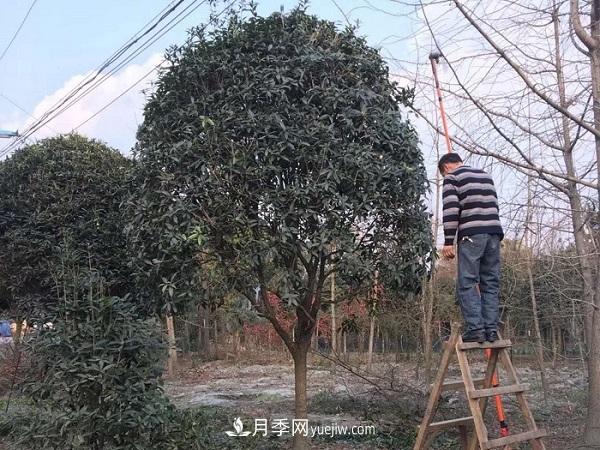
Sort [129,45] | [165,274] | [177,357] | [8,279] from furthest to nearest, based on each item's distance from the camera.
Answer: [177,357]
[129,45]
[8,279]
[165,274]

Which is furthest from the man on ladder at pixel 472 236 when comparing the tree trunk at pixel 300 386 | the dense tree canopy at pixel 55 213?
the dense tree canopy at pixel 55 213

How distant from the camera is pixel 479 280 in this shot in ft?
13.9

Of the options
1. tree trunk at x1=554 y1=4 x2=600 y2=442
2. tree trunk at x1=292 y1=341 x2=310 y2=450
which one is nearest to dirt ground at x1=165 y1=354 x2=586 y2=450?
tree trunk at x1=554 y1=4 x2=600 y2=442

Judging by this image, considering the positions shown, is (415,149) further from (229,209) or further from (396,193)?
(229,209)

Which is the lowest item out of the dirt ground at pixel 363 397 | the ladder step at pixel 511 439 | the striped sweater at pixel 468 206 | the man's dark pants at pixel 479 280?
the dirt ground at pixel 363 397

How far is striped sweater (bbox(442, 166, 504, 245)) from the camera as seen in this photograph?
4105 mm

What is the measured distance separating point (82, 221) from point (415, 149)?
154 inches

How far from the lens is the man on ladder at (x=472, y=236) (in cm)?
408

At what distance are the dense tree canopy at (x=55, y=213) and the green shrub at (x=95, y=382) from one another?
1.99m

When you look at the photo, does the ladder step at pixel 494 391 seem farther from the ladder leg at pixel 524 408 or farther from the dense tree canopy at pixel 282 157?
the dense tree canopy at pixel 282 157

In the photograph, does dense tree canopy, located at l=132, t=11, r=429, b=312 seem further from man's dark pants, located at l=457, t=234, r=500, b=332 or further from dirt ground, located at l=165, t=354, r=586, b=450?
dirt ground, located at l=165, t=354, r=586, b=450

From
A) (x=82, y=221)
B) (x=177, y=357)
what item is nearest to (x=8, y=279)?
(x=82, y=221)

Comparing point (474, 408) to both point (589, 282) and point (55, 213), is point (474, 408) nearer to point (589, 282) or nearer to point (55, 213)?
point (589, 282)

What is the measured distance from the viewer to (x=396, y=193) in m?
5.04
